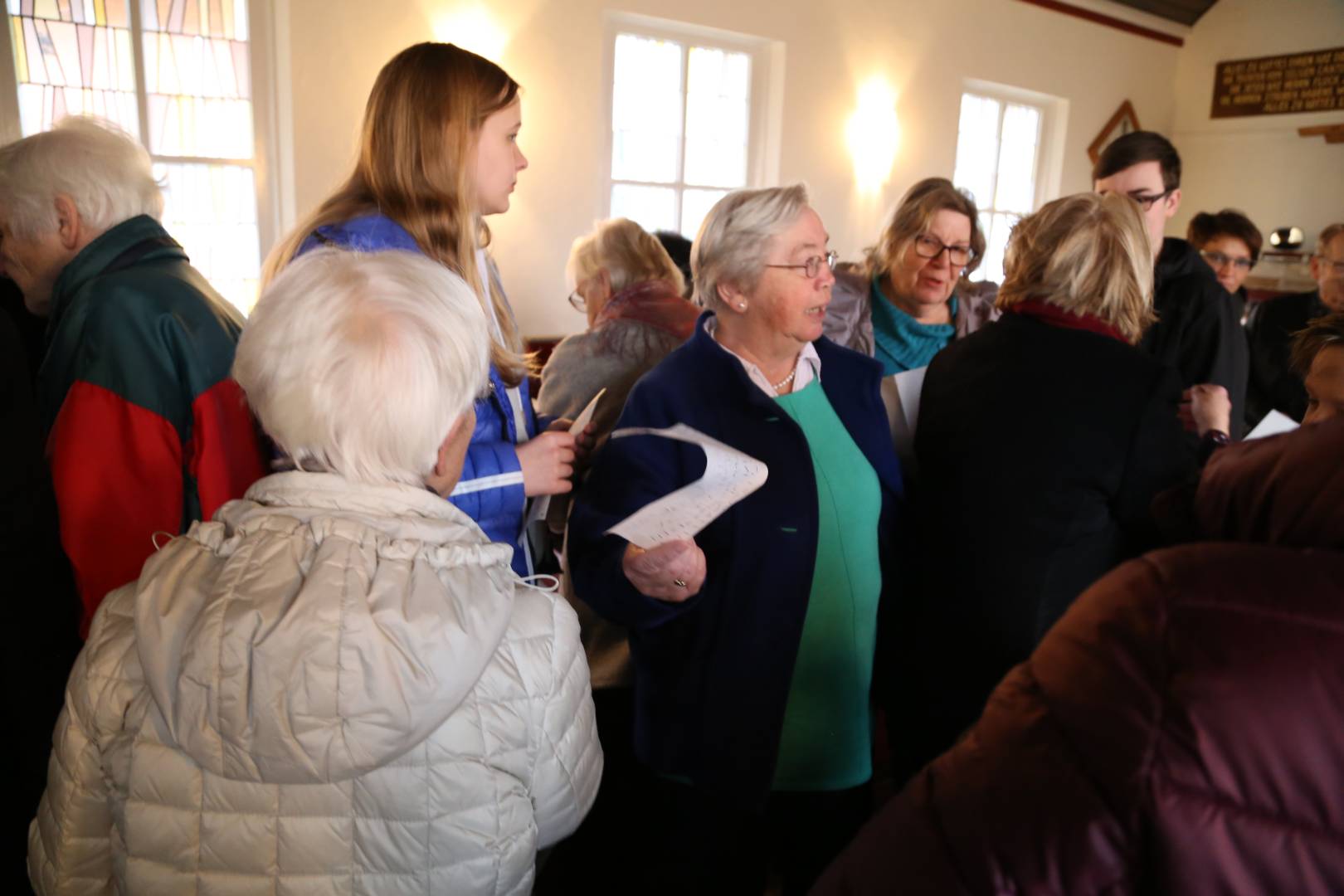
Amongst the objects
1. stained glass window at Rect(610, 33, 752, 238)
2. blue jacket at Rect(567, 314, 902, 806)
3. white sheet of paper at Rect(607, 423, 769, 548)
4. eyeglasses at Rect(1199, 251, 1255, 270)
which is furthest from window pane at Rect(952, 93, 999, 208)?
white sheet of paper at Rect(607, 423, 769, 548)

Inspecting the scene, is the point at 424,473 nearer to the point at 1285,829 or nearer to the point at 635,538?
the point at 635,538

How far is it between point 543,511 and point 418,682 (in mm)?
830

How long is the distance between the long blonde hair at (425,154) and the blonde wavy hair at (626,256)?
0.97 m

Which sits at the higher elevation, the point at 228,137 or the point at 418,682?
the point at 228,137

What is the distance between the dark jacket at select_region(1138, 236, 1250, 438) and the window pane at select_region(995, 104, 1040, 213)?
23.3 feet

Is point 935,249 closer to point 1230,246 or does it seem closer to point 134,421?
point 134,421

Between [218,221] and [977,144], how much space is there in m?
6.83

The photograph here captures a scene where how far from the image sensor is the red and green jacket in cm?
150

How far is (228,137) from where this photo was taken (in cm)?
477

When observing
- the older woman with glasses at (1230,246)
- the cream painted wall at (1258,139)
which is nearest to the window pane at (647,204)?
the older woman with glasses at (1230,246)

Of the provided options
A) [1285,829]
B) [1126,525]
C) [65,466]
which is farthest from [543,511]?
[1285,829]

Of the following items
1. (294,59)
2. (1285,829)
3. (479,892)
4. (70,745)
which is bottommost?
(479,892)

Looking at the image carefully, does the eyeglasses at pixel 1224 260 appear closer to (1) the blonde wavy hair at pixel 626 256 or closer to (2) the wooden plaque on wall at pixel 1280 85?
(1) the blonde wavy hair at pixel 626 256

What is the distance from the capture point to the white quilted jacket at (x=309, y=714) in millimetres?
887
